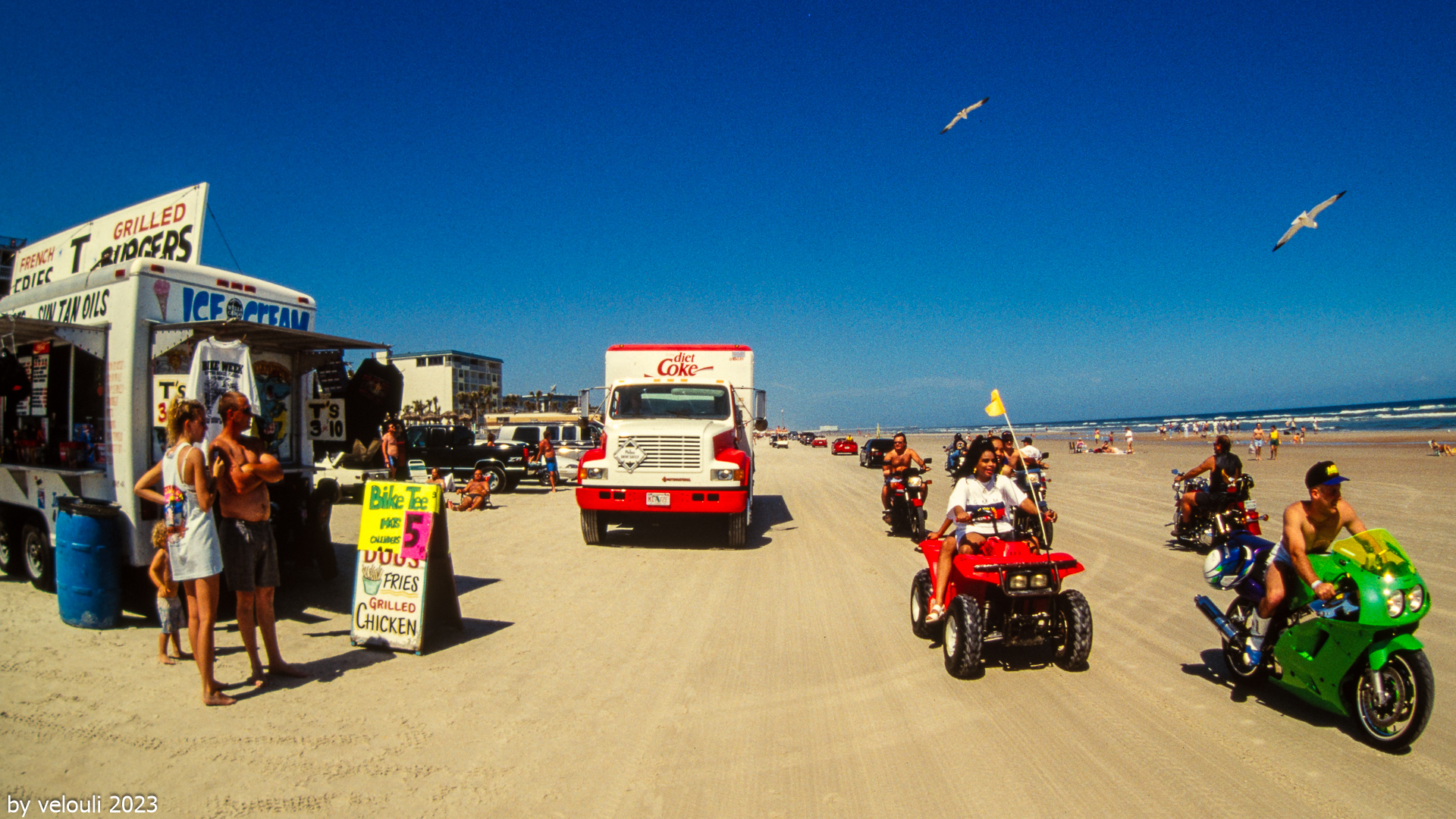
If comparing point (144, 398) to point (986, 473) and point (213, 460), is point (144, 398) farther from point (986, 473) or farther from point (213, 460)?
point (986, 473)

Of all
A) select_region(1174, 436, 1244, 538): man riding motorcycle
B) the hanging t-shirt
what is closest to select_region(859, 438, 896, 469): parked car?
select_region(1174, 436, 1244, 538): man riding motorcycle

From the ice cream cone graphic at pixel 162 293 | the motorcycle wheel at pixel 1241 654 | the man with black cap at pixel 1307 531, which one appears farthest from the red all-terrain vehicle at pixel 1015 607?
the ice cream cone graphic at pixel 162 293

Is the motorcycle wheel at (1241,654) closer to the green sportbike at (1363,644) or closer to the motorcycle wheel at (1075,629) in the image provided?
the green sportbike at (1363,644)

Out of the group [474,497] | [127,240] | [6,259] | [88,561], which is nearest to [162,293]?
[88,561]

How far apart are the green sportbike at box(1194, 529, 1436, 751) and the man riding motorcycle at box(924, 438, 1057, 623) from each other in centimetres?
158

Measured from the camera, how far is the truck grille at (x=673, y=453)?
9906mm

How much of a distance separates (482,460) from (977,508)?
14602mm

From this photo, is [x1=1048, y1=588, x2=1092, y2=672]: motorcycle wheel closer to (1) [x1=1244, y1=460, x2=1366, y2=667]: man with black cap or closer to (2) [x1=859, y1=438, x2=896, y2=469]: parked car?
(1) [x1=1244, y1=460, x2=1366, y2=667]: man with black cap

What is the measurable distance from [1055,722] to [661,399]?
26.5ft

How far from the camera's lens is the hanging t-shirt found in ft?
18.4

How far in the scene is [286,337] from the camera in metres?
6.87

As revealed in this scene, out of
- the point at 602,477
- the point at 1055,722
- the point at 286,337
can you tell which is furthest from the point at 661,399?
the point at 1055,722

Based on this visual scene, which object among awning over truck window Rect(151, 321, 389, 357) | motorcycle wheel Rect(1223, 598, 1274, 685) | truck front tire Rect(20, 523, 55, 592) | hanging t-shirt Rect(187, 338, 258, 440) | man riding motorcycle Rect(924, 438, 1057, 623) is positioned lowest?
motorcycle wheel Rect(1223, 598, 1274, 685)

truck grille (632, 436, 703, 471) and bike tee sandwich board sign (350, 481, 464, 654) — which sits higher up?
truck grille (632, 436, 703, 471)
